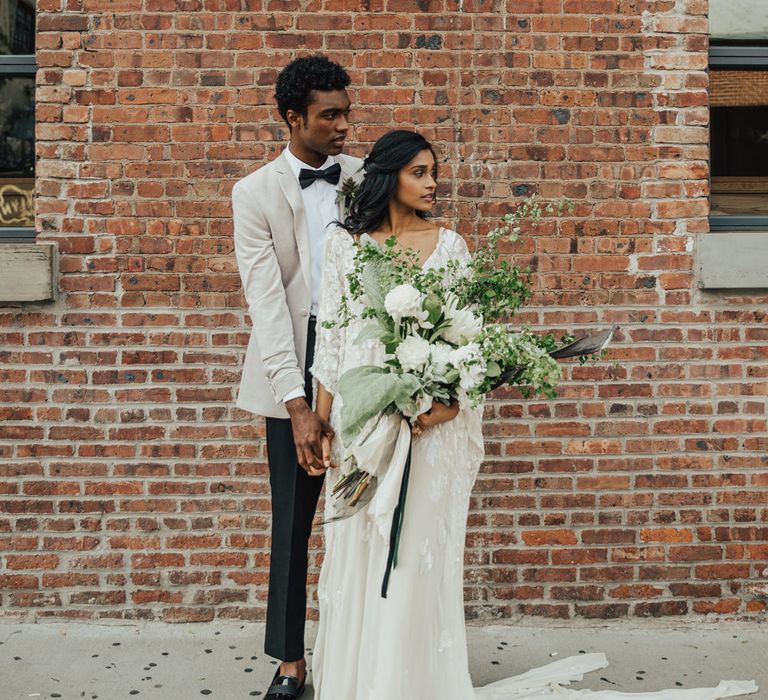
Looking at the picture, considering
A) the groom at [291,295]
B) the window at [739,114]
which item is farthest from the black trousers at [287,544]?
the window at [739,114]

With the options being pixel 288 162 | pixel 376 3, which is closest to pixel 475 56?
pixel 376 3

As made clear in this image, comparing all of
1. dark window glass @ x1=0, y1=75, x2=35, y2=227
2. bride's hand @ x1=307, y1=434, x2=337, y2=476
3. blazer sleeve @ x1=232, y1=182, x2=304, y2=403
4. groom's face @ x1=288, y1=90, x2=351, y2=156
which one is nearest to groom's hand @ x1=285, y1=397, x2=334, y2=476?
bride's hand @ x1=307, y1=434, x2=337, y2=476

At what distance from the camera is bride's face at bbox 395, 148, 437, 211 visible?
3172 millimetres

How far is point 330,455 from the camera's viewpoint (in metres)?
3.35

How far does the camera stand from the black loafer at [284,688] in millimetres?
3564

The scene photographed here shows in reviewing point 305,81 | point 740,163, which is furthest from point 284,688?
point 740,163

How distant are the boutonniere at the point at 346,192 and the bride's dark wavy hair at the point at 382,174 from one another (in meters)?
0.24

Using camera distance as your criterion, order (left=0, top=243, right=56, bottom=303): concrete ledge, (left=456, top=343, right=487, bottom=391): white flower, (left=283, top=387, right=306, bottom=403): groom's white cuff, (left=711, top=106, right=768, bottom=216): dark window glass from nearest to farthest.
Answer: (left=456, top=343, right=487, bottom=391): white flower
(left=283, top=387, right=306, bottom=403): groom's white cuff
(left=0, top=243, right=56, bottom=303): concrete ledge
(left=711, top=106, right=768, bottom=216): dark window glass

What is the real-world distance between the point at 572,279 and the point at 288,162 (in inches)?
58.9

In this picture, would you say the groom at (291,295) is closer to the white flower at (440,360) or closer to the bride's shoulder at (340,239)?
the bride's shoulder at (340,239)

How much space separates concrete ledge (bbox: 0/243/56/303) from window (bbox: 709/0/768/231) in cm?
314

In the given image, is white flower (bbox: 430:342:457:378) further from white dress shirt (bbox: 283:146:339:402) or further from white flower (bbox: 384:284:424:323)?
white dress shirt (bbox: 283:146:339:402)

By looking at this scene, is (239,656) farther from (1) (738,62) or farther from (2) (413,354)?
(1) (738,62)

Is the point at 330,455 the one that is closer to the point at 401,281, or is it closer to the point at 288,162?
the point at 401,281
